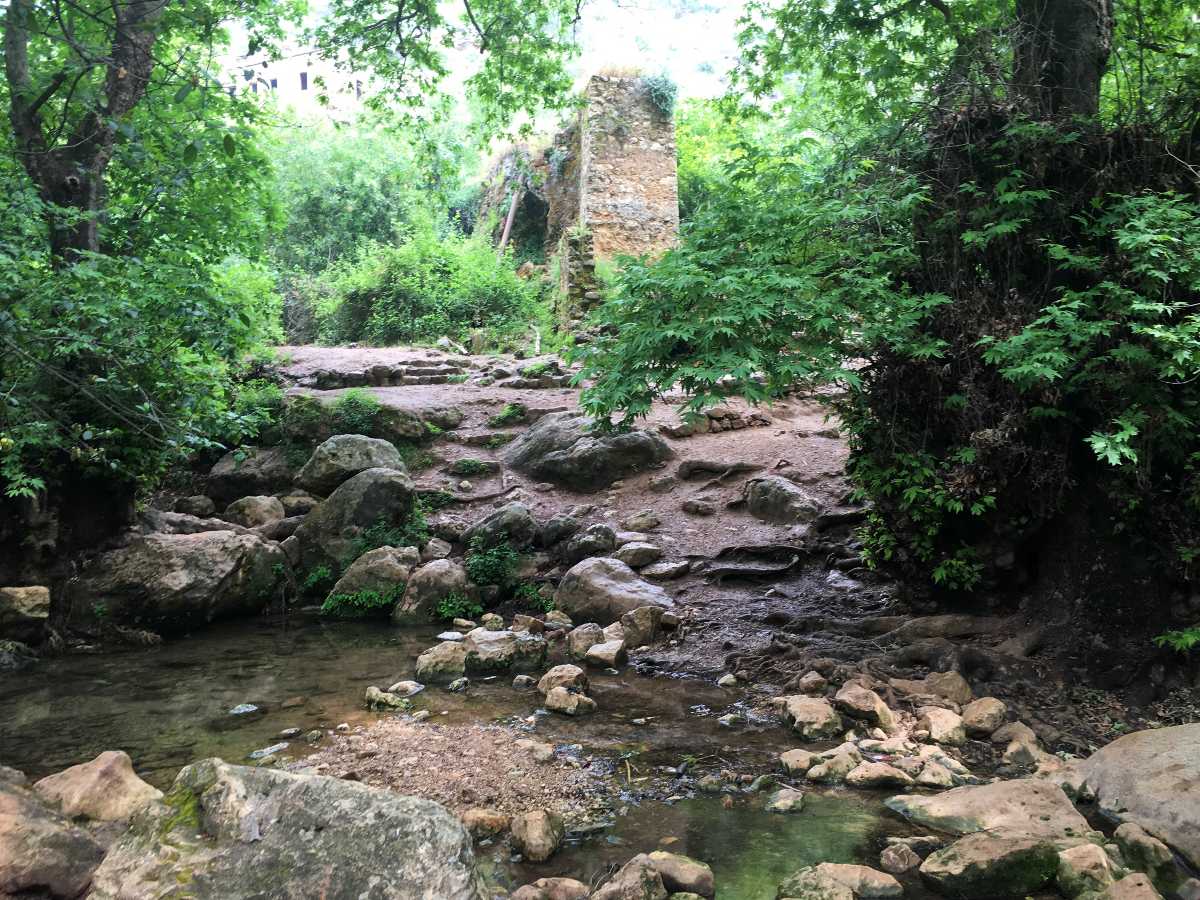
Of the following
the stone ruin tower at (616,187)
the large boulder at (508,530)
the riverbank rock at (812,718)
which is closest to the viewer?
the riverbank rock at (812,718)

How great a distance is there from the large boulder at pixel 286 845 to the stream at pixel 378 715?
3.04ft

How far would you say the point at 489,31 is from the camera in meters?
10.1

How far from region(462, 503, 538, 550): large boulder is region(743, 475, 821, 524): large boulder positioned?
2.83 meters

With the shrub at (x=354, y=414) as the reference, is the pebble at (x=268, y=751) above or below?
below

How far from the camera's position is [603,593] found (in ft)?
28.2

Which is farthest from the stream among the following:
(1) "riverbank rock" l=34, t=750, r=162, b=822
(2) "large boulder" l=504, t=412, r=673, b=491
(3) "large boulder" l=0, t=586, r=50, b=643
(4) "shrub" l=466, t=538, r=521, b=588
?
(2) "large boulder" l=504, t=412, r=673, b=491

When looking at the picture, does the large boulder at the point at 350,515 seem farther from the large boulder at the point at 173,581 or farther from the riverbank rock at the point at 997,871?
the riverbank rock at the point at 997,871

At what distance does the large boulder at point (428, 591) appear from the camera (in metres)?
9.34

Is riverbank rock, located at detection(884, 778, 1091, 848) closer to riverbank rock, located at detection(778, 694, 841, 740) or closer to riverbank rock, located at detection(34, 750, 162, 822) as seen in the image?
riverbank rock, located at detection(778, 694, 841, 740)

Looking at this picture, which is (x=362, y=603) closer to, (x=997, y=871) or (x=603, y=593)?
(x=603, y=593)

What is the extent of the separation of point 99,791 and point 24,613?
5267 millimetres

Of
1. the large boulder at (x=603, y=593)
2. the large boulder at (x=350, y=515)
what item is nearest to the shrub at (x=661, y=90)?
the large boulder at (x=350, y=515)

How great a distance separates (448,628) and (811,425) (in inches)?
274

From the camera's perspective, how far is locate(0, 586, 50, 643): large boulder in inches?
305
